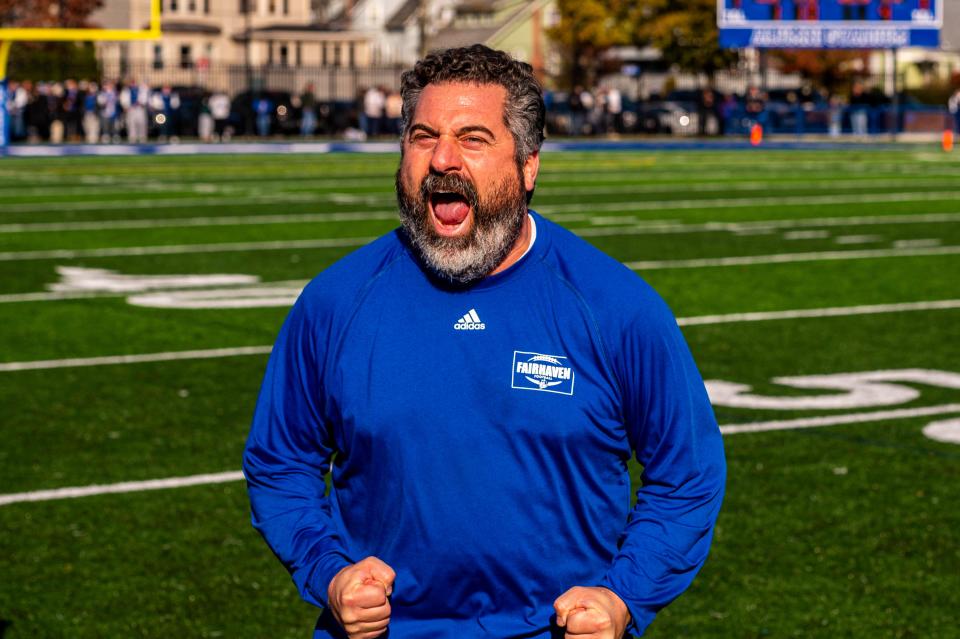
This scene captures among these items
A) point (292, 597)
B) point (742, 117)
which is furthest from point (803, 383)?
point (742, 117)

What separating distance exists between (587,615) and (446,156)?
83 cm

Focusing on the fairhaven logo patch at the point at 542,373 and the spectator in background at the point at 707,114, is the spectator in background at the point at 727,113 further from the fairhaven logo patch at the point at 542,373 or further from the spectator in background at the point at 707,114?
the fairhaven logo patch at the point at 542,373

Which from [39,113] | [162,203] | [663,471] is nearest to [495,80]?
[663,471]

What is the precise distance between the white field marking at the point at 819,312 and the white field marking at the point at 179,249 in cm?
516

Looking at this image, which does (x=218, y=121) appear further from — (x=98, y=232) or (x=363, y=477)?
(x=363, y=477)

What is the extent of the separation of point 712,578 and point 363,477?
2.95 meters

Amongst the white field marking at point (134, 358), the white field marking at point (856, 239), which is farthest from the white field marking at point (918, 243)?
the white field marking at point (134, 358)

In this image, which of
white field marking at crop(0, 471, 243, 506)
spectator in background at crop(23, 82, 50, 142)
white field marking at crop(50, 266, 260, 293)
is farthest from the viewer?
spectator in background at crop(23, 82, 50, 142)

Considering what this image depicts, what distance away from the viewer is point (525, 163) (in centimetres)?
334

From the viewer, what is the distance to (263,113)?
47938 mm

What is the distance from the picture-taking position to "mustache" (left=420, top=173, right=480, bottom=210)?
320cm

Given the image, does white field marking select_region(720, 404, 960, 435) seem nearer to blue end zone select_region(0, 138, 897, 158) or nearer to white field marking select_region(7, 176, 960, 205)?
white field marking select_region(7, 176, 960, 205)

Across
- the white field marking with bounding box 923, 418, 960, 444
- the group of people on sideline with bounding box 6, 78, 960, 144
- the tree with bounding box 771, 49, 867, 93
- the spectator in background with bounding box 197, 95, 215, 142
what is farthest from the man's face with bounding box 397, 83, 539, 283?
the tree with bounding box 771, 49, 867, 93

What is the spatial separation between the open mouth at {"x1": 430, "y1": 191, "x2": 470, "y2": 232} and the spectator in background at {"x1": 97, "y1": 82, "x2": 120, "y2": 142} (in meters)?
39.4
